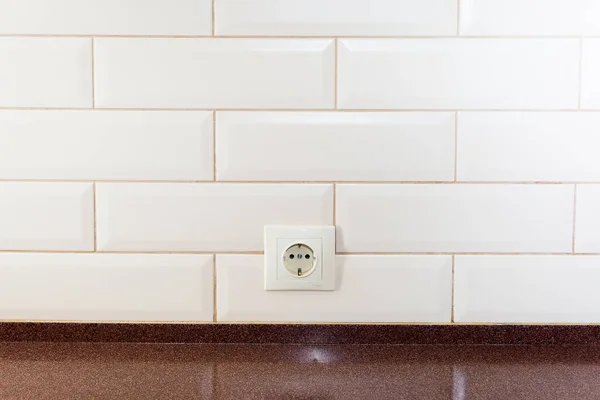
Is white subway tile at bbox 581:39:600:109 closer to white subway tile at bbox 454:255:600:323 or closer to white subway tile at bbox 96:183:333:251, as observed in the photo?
white subway tile at bbox 454:255:600:323

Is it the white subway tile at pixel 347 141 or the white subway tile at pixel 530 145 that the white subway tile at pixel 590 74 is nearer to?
the white subway tile at pixel 530 145

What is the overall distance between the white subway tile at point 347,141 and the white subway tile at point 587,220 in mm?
189

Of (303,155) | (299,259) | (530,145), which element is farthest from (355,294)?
(530,145)

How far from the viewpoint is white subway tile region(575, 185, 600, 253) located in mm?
817

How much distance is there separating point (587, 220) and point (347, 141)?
360mm

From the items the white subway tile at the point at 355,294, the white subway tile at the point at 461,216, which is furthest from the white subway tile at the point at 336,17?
the white subway tile at the point at 355,294

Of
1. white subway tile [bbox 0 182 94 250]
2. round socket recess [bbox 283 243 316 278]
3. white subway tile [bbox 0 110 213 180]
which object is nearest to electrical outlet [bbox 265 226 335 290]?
round socket recess [bbox 283 243 316 278]

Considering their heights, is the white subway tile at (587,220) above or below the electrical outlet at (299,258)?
above

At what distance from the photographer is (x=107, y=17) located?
81 cm

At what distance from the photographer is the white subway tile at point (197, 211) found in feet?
2.69

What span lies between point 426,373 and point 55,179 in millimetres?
579

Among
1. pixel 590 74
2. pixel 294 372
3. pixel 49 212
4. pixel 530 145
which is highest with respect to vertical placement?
pixel 590 74

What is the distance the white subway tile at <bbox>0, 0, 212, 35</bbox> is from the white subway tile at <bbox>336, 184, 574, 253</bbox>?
32 centimetres

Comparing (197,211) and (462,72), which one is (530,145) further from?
(197,211)
